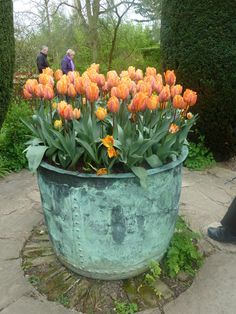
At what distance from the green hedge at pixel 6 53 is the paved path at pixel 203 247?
0.97 meters

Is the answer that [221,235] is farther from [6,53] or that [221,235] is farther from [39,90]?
[6,53]

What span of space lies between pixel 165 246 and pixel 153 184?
635mm

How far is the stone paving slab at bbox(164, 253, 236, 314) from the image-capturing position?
98.8 inches

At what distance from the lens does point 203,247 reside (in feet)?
10.4

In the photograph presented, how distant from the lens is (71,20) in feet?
53.7

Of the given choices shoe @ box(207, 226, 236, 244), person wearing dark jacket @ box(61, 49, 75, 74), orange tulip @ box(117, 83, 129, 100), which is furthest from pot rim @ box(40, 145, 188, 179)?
person wearing dark jacket @ box(61, 49, 75, 74)

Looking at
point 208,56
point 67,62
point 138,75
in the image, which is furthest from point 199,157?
point 67,62

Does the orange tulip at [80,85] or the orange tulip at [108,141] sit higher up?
the orange tulip at [80,85]

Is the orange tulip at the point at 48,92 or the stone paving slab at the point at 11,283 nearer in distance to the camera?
the orange tulip at the point at 48,92

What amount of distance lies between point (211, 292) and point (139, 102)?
4.86 feet

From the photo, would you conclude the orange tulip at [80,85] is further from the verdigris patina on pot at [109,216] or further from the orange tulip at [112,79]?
the verdigris patina on pot at [109,216]

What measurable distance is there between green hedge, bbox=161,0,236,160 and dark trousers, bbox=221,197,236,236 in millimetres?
1928

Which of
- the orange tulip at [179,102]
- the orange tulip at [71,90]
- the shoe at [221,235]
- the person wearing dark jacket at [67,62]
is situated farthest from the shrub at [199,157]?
the person wearing dark jacket at [67,62]

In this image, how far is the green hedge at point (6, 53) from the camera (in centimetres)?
452
